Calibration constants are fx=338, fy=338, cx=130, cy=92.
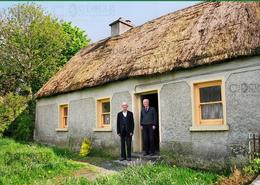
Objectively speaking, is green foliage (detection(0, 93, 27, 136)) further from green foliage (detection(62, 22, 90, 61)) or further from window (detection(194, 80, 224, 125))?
window (detection(194, 80, 224, 125))

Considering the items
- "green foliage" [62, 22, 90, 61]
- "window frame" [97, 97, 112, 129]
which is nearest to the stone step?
"window frame" [97, 97, 112, 129]

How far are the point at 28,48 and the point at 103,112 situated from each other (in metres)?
11.4

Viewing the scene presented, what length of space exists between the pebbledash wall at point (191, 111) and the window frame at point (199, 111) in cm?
7

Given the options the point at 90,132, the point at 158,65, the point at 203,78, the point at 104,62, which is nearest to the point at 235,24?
the point at 203,78

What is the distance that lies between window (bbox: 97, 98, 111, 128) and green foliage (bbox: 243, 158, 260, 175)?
6.63m

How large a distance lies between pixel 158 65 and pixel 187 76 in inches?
45.1

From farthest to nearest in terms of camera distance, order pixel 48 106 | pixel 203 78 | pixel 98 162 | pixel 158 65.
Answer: pixel 48 106 < pixel 98 162 < pixel 158 65 < pixel 203 78

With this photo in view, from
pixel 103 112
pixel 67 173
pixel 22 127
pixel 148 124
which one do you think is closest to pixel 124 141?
pixel 148 124

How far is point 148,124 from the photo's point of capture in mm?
11070

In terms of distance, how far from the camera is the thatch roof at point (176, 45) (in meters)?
9.30

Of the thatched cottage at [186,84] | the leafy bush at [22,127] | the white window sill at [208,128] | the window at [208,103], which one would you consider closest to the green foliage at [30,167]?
the thatched cottage at [186,84]

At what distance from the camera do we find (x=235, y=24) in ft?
32.3

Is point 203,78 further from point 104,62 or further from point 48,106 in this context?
point 48,106

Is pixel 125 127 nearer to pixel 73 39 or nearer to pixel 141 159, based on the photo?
pixel 141 159
